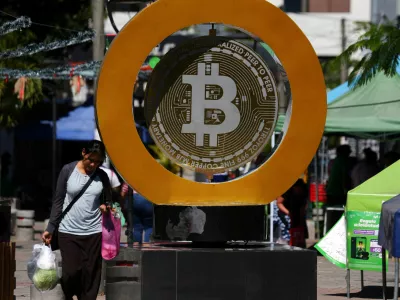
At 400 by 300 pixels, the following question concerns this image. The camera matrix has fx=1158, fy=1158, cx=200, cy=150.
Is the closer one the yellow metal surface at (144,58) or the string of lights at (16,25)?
the yellow metal surface at (144,58)

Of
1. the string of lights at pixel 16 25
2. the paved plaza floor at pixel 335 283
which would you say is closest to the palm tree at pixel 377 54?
the paved plaza floor at pixel 335 283

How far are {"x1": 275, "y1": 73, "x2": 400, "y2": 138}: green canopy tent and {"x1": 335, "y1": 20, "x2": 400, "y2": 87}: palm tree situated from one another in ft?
2.38

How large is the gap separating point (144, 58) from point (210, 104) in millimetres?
634

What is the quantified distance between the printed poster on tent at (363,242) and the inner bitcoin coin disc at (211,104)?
4.14 metres

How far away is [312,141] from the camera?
30.8 ft

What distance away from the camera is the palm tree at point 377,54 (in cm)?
1630

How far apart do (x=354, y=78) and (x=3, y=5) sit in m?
13.8

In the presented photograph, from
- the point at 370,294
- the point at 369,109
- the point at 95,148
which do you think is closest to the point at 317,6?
the point at 369,109

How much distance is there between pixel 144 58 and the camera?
9102 millimetres

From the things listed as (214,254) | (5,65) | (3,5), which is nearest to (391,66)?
(214,254)

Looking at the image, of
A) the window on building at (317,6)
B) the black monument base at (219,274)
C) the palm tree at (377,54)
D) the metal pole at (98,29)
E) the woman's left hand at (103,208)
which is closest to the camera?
the black monument base at (219,274)

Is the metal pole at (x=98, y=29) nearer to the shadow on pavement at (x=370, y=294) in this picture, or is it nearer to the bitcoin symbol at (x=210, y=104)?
the shadow on pavement at (x=370, y=294)

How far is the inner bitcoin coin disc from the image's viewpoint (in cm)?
909

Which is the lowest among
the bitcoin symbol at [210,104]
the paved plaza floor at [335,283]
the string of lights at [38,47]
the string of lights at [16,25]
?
the paved plaza floor at [335,283]
